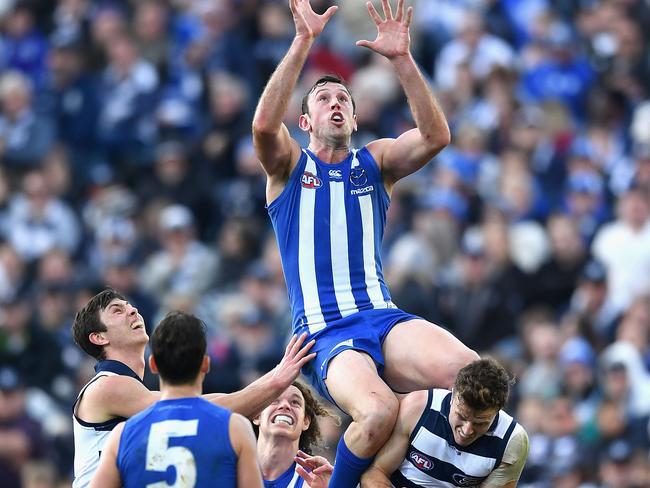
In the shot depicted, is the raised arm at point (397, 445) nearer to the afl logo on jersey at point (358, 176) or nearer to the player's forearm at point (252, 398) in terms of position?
the player's forearm at point (252, 398)

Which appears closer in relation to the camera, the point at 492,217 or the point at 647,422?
the point at 647,422

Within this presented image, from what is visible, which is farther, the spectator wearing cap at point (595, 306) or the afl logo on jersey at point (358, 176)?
the spectator wearing cap at point (595, 306)

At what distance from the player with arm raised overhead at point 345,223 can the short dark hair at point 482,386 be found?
0.34 m

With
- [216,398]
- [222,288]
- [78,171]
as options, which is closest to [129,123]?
[78,171]

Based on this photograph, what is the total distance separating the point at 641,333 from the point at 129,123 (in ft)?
24.8

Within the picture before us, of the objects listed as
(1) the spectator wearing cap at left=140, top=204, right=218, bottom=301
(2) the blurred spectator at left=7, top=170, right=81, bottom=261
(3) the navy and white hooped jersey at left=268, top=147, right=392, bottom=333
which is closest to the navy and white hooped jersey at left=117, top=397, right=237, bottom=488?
(3) the navy and white hooped jersey at left=268, top=147, right=392, bottom=333

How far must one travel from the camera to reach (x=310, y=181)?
8688 millimetres

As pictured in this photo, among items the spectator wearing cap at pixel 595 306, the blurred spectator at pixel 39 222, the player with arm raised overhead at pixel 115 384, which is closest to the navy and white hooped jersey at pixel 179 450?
the player with arm raised overhead at pixel 115 384

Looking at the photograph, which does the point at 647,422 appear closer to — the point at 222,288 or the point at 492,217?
the point at 492,217

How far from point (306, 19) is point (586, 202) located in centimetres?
749

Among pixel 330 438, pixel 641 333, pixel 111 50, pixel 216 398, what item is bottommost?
pixel 330 438

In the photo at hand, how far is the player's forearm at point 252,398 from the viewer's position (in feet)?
26.1

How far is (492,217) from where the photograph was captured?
50.8 feet

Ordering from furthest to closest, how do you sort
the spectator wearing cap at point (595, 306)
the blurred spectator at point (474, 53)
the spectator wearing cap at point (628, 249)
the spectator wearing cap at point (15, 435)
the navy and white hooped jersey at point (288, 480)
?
the blurred spectator at point (474, 53)
the spectator wearing cap at point (15, 435)
the spectator wearing cap at point (628, 249)
the spectator wearing cap at point (595, 306)
the navy and white hooped jersey at point (288, 480)
